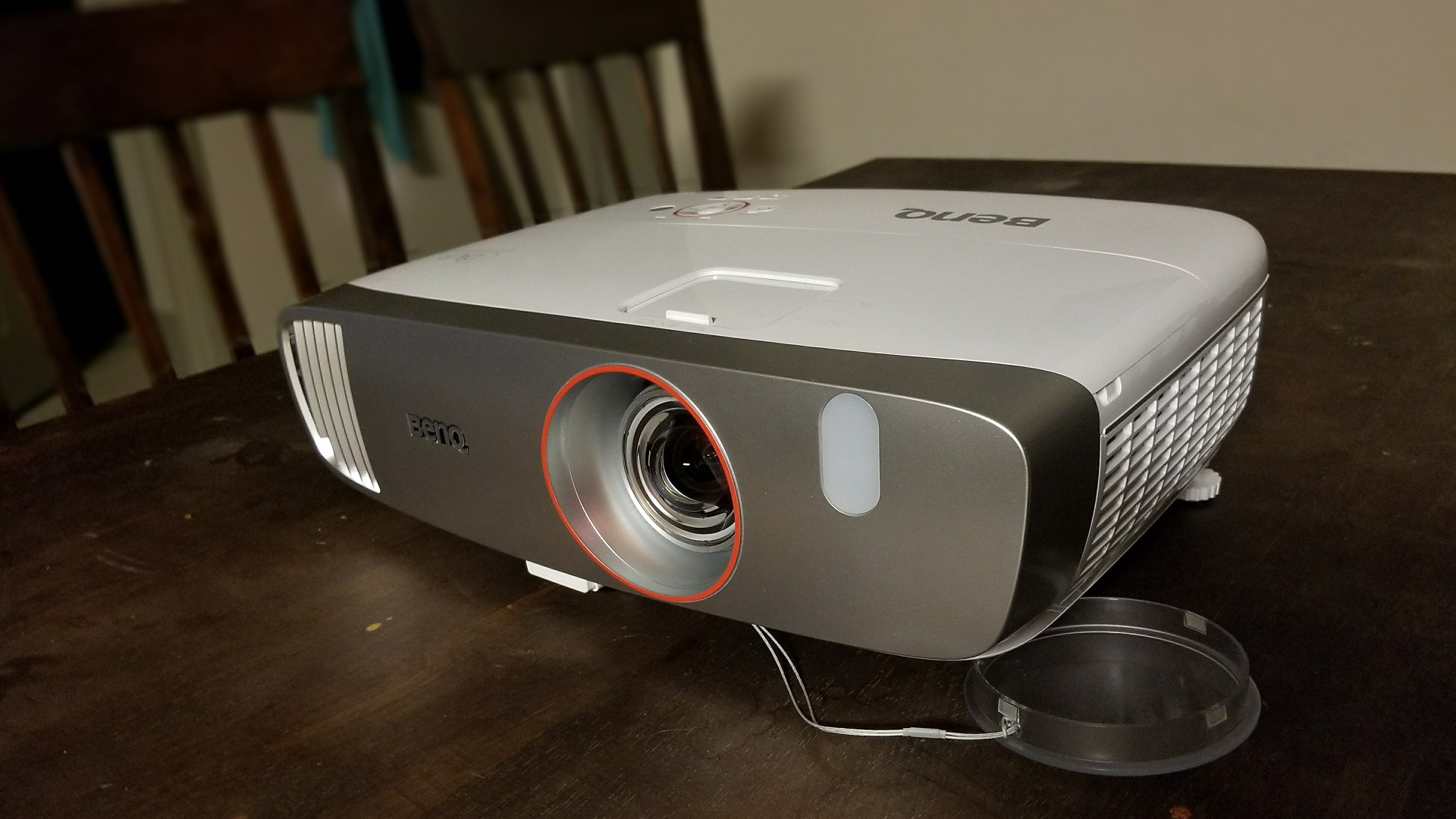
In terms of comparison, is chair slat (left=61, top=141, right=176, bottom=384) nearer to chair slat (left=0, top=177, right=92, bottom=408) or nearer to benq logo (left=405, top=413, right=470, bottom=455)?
chair slat (left=0, top=177, right=92, bottom=408)

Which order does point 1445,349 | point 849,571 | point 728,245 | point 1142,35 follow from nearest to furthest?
point 849,571 < point 728,245 < point 1445,349 < point 1142,35

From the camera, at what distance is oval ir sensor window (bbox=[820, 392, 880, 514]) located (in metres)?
0.31

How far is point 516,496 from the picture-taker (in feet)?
1.33

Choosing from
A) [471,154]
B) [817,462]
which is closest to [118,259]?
[471,154]

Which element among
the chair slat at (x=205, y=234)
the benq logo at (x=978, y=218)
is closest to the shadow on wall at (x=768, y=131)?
the chair slat at (x=205, y=234)

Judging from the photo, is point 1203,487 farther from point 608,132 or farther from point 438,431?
point 608,132

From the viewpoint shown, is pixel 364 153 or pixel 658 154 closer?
pixel 364 153

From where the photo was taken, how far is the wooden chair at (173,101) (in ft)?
2.30

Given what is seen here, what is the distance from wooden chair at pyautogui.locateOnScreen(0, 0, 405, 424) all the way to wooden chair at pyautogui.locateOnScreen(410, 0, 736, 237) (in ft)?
0.33

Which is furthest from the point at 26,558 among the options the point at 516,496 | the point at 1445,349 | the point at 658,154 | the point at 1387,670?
the point at 658,154

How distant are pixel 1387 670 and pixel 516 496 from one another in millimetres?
273

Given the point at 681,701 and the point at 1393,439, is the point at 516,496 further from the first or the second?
the point at 1393,439

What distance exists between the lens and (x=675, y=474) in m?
0.38

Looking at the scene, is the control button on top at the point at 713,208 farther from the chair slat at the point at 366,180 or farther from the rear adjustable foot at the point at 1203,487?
the chair slat at the point at 366,180
